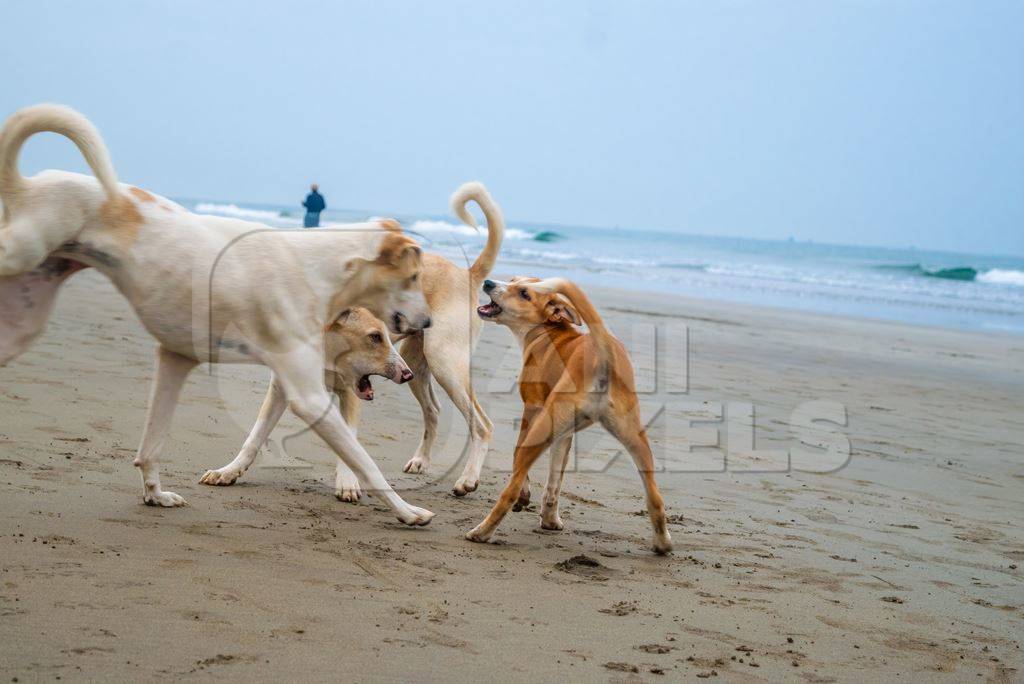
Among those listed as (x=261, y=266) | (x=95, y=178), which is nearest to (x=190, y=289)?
(x=261, y=266)

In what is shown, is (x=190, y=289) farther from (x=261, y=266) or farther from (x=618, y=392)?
(x=618, y=392)

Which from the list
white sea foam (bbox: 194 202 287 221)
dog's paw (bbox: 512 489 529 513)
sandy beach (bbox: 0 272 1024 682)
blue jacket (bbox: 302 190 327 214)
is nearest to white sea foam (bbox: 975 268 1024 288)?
blue jacket (bbox: 302 190 327 214)

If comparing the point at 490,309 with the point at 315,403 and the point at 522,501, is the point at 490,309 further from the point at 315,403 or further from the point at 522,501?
the point at 315,403

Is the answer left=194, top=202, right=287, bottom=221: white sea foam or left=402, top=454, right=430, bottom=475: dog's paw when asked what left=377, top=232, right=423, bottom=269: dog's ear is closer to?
left=402, top=454, right=430, bottom=475: dog's paw

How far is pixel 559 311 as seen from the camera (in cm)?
583

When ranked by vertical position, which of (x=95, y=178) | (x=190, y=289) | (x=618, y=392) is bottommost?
(x=618, y=392)

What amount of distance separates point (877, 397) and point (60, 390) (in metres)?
8.00

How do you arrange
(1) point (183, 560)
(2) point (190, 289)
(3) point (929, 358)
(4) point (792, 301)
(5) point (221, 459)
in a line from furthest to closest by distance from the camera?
(4) point (792, 301) → (3) point (929, 358) → (5) point (221, 459) → (2) point (190, 289) → (1) point (183, 560)

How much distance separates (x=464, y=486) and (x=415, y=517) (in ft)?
3.44

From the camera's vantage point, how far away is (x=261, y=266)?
444 cm

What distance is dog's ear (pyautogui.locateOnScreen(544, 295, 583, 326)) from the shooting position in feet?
19.1

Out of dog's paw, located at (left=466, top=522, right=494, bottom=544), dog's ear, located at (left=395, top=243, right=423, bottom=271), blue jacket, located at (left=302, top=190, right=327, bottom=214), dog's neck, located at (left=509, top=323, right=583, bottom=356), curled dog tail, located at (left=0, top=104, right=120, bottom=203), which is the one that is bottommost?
dog's paw, located at (left=466, top=522, right=494, bottom=544)

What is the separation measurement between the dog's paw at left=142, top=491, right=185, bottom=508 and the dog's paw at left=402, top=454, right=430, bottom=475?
1.72 m

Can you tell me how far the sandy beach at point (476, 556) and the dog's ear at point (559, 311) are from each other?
3.45 feet
